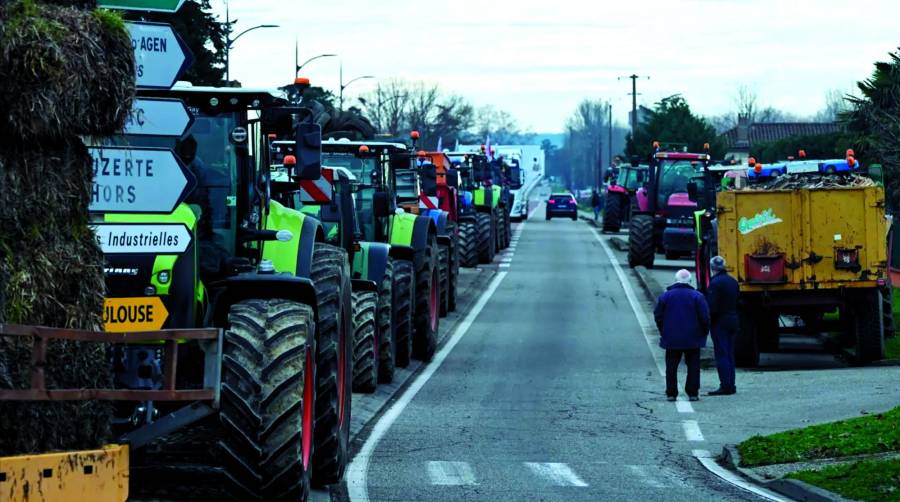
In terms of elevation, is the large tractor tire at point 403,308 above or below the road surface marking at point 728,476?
above

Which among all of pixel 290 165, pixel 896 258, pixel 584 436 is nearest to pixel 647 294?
pixel 896 258

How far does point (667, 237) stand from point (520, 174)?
3439 cm

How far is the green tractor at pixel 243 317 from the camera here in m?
9.91

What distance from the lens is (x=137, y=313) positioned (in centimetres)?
1041

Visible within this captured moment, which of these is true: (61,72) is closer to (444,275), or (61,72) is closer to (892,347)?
(892,347)

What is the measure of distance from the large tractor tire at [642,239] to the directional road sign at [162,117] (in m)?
32.9

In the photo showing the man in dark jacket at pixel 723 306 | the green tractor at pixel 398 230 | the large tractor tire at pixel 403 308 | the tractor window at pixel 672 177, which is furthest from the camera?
the tractor window at pixel 672 177

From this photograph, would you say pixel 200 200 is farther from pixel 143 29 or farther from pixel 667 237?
pixel 667 237

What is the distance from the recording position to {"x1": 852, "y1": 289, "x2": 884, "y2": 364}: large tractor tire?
22688 mm

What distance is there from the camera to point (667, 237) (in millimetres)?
41812

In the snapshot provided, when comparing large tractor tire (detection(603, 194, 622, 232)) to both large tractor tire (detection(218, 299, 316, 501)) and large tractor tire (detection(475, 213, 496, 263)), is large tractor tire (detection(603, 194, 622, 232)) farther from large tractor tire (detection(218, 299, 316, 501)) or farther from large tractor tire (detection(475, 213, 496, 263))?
large tractor tire (detection(218, 299, 316, 501))

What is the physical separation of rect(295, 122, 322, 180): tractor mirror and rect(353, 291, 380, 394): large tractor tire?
6.24 metres

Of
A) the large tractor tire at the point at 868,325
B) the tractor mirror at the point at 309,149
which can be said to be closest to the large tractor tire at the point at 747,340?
the large tractor tire at the point at 868,325

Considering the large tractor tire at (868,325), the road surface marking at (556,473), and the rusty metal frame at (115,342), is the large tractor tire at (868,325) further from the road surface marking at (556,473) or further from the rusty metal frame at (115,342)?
the rusty metal frame at (115,342)
